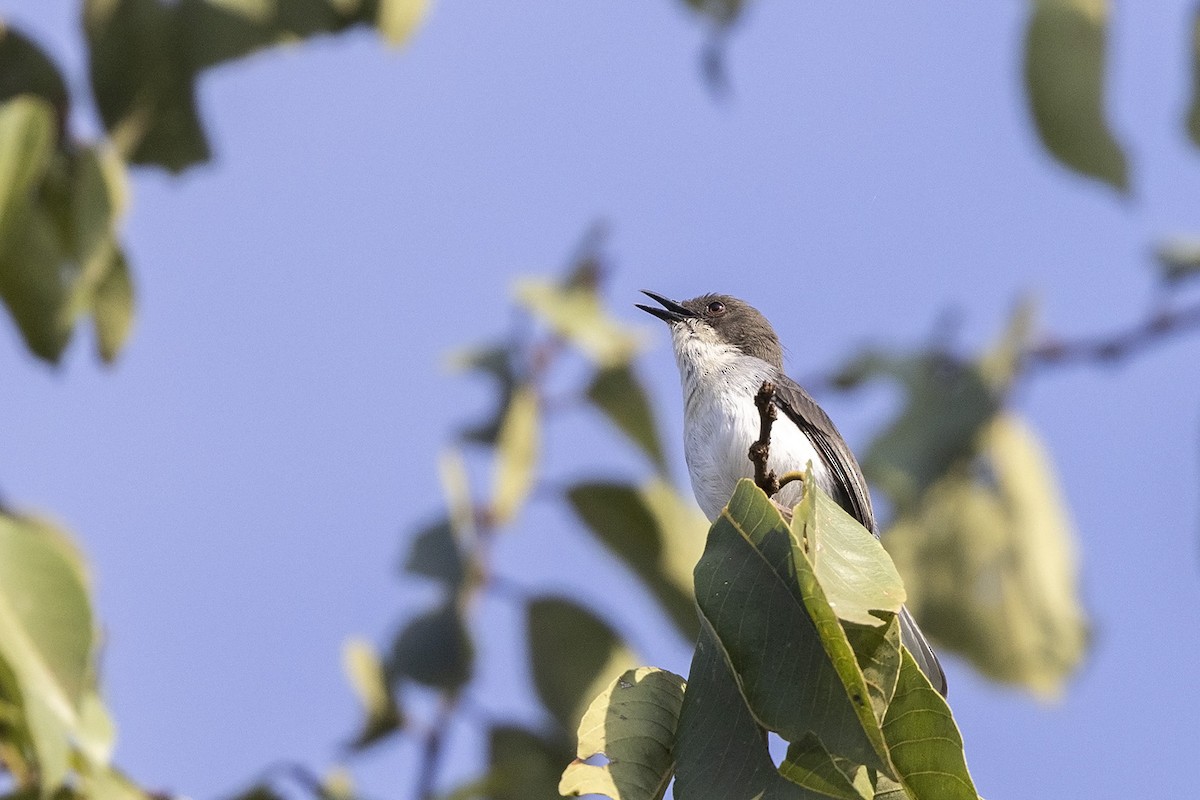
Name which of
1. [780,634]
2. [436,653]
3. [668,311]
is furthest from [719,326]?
[780,634]

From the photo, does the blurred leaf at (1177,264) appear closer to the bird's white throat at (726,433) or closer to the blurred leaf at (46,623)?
the bird's white throat at (726,433)

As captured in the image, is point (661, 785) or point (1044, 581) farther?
point (1044, 581)

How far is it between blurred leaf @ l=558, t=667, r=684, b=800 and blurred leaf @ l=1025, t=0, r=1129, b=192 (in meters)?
1.85

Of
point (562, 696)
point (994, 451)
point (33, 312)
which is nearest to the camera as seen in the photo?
point (33, 312)

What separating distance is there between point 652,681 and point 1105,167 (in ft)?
6.38

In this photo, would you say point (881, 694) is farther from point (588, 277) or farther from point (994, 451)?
point (994, 451)

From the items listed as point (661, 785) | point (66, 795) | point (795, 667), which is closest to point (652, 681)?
point (661, 785)

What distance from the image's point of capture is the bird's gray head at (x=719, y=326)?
15.7 ft

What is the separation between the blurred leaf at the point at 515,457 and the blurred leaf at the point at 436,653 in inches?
15.1

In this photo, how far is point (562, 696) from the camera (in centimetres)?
435

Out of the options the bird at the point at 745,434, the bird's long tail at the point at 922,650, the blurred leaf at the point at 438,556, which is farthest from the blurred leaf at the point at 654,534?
the bird's long tail at the point at 922,650

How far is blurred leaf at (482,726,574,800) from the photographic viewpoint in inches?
157

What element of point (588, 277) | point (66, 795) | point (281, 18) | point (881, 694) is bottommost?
point (66, 795)

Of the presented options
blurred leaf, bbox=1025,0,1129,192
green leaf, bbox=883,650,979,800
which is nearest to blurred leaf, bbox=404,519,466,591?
blurred leaf, bbox=1025,0,1129,192
